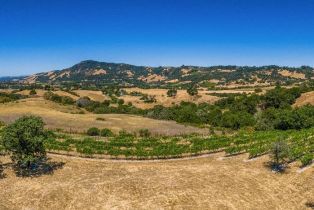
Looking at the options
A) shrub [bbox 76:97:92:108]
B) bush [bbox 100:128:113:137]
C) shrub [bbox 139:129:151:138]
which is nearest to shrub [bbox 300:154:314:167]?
shrub [bbox 139:129:151:138]

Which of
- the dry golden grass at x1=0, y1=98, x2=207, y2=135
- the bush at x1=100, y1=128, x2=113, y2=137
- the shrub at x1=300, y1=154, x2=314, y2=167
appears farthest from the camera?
the dry golden grass at x1=0, y1=98, x2=207, y2=135

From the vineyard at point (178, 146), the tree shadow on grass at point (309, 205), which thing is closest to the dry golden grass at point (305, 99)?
the vineyard at point (178, 146)

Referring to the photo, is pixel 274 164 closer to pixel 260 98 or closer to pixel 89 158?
pixel 89 158

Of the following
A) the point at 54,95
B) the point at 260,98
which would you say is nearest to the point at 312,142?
the point at 260,98

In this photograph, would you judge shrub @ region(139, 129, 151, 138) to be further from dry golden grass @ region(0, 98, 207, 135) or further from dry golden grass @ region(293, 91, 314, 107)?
dry golden grass @ region(293, 91, 314, 107)

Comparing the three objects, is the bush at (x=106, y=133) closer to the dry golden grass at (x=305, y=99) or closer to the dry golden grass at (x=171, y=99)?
the dry golden grass at (x=305, y=99)

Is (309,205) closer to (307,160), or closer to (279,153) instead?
(279,153)

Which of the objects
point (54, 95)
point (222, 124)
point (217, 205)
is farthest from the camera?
point (54, 95)
